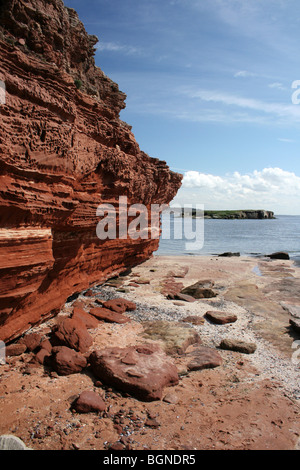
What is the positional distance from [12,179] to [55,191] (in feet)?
5.14

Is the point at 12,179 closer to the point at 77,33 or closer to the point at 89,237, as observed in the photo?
the point at 89,237

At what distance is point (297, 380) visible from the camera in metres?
7.48

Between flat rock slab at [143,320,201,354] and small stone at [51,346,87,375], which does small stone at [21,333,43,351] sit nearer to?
small stone at [51,346,87,375]

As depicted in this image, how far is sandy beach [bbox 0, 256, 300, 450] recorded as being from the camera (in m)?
5.19

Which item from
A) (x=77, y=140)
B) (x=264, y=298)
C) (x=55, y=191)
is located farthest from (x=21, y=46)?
(x=264, y=298)

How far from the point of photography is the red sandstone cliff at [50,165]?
690 centimetres

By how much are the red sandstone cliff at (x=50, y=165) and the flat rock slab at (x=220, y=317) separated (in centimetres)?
522

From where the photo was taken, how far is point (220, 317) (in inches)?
435

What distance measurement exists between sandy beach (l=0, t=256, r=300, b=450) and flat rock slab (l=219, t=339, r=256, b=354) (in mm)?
122

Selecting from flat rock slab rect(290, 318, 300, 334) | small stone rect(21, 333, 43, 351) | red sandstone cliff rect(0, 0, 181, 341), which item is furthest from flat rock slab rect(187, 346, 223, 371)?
red sandstone cliff rect(0, 0, 181, 341)
